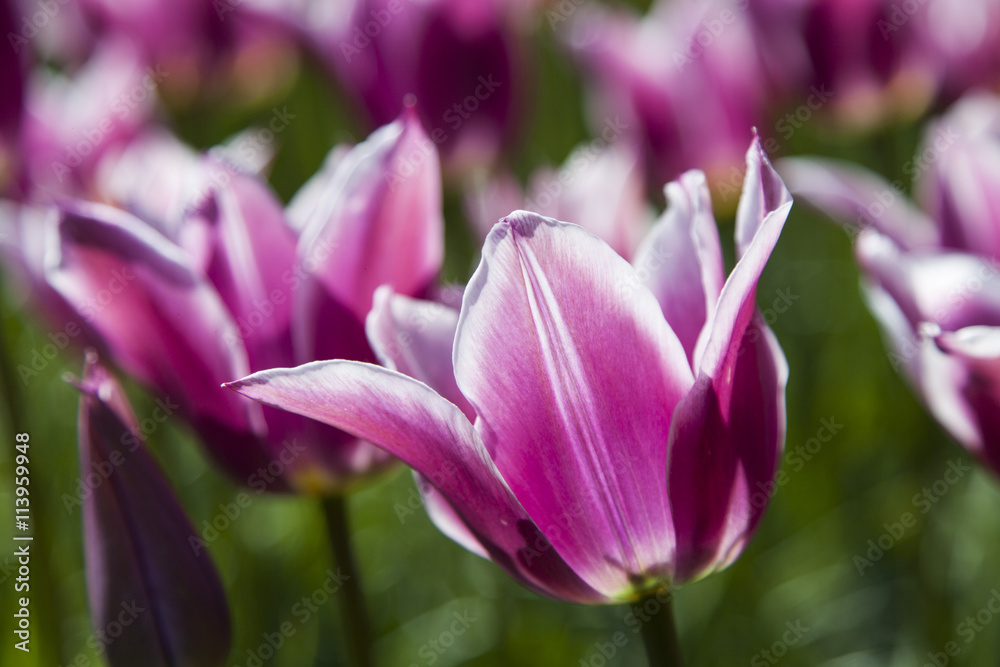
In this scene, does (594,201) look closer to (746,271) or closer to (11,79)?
(746,271)

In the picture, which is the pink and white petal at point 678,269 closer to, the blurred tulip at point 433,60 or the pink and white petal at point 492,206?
the pink and white petal at point 492,206

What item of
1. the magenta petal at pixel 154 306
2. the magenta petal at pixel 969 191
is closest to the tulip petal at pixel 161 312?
the magenta petal at pixel 154 306

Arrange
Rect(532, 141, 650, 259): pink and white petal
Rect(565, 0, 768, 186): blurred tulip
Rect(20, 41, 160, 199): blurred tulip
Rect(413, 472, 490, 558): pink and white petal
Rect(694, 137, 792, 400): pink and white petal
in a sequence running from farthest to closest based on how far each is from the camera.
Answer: Rect(565, 0, 768, 186): blurred tulip < Rect(20, 41, 160, 199): blurred tulip < Rect(532, 141, 650, 259): pink and white petal < Rect(413, 472, 490, 558): pink and white petal < Rect(694, 137, 792, 400): pink and white petal

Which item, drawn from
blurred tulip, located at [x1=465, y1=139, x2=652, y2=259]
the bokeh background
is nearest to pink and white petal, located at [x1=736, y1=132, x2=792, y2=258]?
blurred tulip, located at [x1=465, y1=139, x2=652, y2=259]

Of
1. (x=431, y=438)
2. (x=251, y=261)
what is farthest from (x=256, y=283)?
(x=431, y=438)

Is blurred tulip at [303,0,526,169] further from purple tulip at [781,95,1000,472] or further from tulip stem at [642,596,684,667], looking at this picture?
tulip stem at [642,596,684,667]

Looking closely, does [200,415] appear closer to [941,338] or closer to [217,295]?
[217,295]
